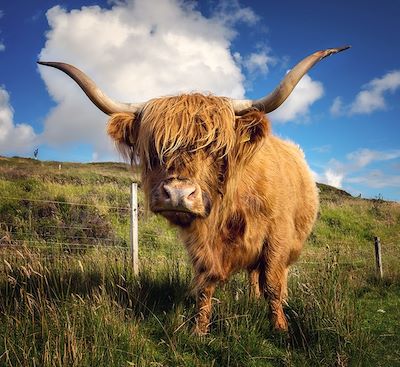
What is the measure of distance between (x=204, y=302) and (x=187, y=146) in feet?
5.67

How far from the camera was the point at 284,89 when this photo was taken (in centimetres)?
367

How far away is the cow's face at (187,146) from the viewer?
10.5 ft

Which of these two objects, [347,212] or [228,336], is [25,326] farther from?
[347,212]

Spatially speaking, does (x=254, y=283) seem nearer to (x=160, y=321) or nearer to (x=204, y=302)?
(x=204, y=302)

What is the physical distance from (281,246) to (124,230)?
25.2 feet

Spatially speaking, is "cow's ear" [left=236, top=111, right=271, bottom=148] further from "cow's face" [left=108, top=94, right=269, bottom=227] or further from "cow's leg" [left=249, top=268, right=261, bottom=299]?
"cow's leg" [left=249, top=268, right=261, bottom=299]

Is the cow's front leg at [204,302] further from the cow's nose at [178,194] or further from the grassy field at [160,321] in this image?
the cow's nose at [178,194]

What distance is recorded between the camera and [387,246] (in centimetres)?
1316

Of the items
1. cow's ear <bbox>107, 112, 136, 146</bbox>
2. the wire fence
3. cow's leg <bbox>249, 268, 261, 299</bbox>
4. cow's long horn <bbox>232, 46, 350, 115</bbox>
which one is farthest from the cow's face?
the wire fence

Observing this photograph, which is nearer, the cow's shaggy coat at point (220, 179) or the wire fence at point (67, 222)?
the cow's shaggy coat at point (220, 179)

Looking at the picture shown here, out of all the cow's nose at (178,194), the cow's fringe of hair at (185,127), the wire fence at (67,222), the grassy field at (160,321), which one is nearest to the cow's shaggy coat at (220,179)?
the cow's fringe of hair at (185,127)

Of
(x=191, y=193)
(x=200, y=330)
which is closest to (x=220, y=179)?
(x=191, y=193)

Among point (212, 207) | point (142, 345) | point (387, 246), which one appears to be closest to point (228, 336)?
point (142, 345)

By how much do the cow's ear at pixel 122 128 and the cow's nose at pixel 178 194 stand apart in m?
1.02
